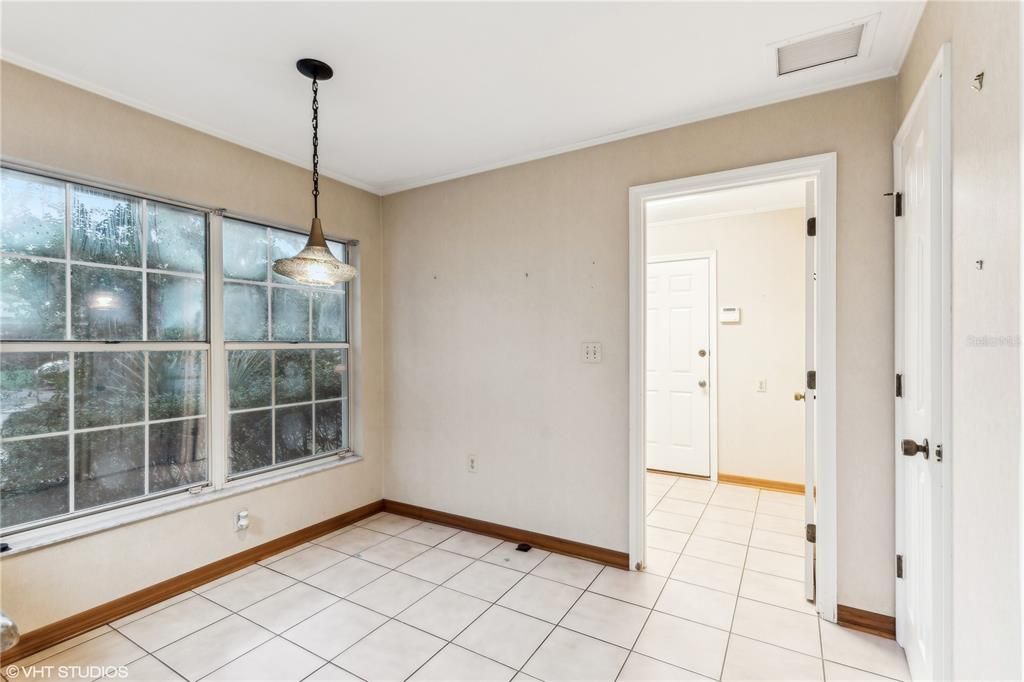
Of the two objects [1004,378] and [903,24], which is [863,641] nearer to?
[1004,378]

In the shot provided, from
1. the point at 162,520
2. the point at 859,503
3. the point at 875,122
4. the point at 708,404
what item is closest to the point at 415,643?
the point at 162,520

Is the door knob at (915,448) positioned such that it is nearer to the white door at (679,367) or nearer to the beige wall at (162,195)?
the white door at (679,367)

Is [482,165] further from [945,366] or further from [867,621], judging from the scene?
[867,621]

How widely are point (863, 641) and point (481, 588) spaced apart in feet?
5.68

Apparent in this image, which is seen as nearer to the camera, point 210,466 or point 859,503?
point 859,503

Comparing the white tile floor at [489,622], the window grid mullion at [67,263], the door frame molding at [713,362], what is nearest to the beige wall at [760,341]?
the door frame molding at [713,362]

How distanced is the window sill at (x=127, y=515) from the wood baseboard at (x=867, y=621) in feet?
9.91

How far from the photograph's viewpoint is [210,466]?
272cm

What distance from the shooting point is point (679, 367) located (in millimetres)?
4676

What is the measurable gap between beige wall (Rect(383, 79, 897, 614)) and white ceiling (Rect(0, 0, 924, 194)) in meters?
0.20

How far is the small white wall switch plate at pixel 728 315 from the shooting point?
4.38 metres

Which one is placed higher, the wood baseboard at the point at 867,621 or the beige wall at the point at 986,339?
the beige wall at the point at 986,339

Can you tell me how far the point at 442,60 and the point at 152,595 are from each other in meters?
2.86

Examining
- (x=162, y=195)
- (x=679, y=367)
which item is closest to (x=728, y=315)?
(x=679, y=367)
